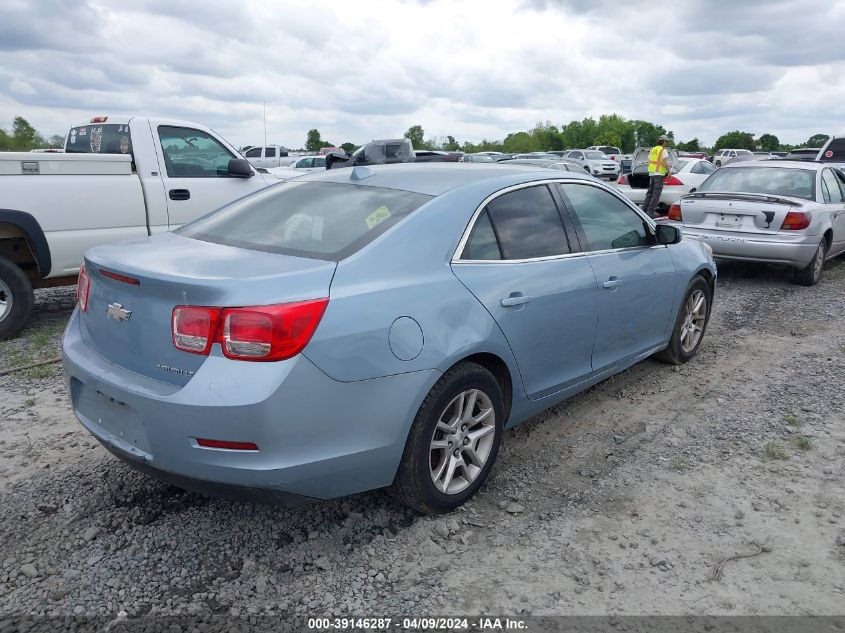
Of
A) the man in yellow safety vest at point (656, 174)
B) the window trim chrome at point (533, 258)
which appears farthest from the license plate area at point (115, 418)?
the man in yellow safety vest at point (656, 174)

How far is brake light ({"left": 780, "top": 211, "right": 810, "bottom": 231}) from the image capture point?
8312mm

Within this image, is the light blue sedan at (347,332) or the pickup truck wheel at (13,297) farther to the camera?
the pickup truck wheel at (13,297)

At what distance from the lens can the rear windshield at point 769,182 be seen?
8977 mm

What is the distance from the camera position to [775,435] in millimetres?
4328

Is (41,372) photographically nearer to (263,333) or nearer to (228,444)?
(228,444)

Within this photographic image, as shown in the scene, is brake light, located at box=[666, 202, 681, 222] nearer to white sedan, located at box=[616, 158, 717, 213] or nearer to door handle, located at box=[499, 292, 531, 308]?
white sedan, located at box=[616, 158, 717, 213]

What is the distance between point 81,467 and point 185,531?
3.18ft

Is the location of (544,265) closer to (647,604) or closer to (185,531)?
(647,604)

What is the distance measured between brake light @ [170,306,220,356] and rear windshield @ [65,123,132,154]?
5.10m

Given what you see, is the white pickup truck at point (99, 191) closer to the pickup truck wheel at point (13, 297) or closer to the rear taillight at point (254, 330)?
the pickup truck wheel at point (13, 297)

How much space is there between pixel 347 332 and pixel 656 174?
13.0m

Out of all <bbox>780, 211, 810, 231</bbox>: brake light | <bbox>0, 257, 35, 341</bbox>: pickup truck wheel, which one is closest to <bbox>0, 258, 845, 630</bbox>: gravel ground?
<bbox>0, 257, 35, 341</bbox>: pickup truck wheel

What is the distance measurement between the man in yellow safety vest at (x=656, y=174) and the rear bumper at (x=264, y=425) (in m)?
12.5

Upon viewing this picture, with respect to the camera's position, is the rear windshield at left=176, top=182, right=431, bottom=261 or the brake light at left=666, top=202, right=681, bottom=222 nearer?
the rear windshield at left=176, top=182, right=431, bottom=261
